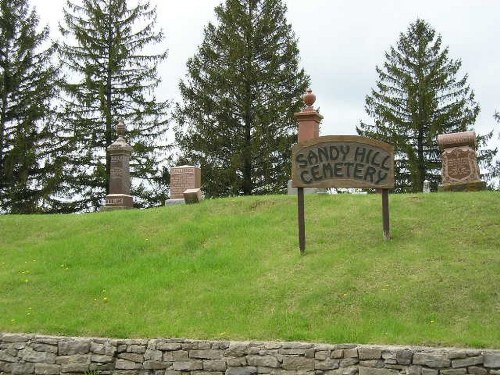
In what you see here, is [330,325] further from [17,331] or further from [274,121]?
[274,121]

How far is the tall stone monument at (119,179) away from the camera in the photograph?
19.9 metres

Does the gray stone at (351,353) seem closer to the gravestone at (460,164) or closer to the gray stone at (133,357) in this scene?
the gray stone at (133,357)

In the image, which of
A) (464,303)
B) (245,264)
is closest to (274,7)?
(245,264)

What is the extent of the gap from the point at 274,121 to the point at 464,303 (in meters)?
20.5

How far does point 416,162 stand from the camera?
28109 mm

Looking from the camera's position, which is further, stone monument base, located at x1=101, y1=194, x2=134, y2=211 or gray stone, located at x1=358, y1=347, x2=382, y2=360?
stone monument base, located at x1=101, y1=194, x2=134, y2=211

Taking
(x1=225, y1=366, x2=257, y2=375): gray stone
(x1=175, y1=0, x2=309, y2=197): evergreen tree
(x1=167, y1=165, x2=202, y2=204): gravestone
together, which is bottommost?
(x1=225, y1=366, x2=257, y2=375): gray stone

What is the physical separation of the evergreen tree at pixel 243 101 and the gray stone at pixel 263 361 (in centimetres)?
1950

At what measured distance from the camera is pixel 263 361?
7.86m

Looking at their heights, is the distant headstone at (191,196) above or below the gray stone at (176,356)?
above

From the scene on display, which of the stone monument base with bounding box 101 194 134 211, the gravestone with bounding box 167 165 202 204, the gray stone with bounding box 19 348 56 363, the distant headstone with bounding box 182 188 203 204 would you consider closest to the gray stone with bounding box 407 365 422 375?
the gray stone with bounding box 19 348 56 363

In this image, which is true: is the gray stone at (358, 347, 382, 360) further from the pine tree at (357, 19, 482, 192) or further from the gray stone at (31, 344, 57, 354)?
the pine tree at (357, 19, 482, 192)

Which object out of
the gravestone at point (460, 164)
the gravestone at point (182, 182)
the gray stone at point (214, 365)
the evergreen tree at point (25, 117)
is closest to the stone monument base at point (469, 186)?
the gravestone at point (460, 164)

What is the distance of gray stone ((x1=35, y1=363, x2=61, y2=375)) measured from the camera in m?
8.66
